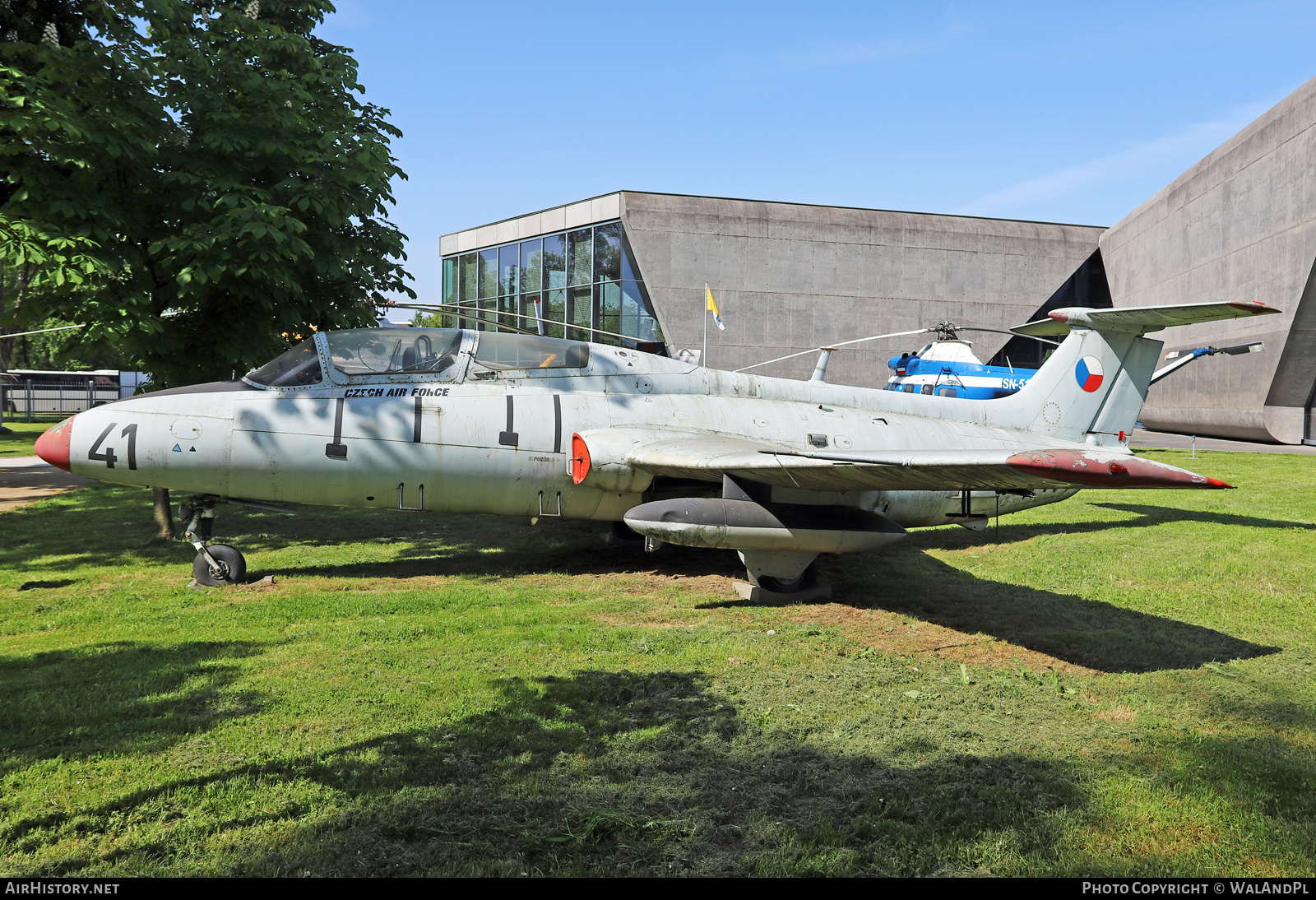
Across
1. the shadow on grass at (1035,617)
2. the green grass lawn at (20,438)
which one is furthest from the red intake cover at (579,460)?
the green grass lawn at (20,438)

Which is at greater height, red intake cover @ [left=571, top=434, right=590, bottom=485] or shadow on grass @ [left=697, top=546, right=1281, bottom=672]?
red intake cover @ [left=571, top=434, right=590, bottom=485]

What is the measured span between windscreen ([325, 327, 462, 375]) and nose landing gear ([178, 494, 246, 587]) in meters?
2.35

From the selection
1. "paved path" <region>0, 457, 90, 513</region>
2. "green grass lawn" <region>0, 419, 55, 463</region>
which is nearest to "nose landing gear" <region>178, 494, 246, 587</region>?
"paved path" <region>0, 457, 90, 513</region>

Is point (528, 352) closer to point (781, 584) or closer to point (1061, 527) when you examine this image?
point (781, 584)

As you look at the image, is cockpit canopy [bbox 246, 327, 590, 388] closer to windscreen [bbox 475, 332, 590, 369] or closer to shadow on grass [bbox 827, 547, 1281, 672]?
windscreen [bbox 475, 332, 590, 369]

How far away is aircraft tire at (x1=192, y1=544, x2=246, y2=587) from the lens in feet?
30.4

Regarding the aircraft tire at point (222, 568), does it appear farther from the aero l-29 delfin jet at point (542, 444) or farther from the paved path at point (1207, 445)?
the paved path at point (1207, 445)

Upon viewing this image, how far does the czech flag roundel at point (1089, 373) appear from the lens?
12.0 meters

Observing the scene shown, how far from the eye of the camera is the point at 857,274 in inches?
1651

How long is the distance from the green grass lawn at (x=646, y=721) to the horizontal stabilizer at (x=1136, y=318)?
3.35 metres

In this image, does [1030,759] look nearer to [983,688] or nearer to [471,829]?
[983,688]

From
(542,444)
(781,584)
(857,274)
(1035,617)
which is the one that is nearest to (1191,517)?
(1035,617)

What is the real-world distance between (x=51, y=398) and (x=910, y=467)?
6428cm

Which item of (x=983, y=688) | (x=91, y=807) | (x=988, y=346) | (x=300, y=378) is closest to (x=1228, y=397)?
(x=988, y=346)
